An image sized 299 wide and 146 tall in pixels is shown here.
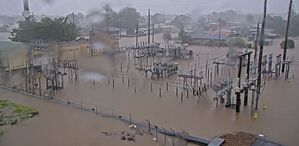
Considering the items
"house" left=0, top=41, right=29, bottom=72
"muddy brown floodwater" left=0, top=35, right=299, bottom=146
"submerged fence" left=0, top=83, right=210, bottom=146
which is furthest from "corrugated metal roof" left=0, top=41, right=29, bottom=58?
"submerged fence" left=0, top=83, right=210, bottom=146

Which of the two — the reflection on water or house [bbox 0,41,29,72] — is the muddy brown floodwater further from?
house [bbox 0,41,29,72]

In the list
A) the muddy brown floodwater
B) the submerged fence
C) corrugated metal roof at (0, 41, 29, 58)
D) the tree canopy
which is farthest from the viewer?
the tree canopy

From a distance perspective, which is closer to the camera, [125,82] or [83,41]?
[125,82]

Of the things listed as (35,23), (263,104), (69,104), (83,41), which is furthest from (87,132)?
(35,23)

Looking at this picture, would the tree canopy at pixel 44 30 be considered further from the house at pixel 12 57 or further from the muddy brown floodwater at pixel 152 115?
the muddy brown floodwater at pixel 152 115

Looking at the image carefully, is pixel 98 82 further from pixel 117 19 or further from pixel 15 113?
pixel 117 19

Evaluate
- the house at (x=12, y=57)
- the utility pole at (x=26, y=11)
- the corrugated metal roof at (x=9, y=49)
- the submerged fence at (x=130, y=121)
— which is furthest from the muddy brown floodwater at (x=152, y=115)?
the utility pole at (x=26, y=11)

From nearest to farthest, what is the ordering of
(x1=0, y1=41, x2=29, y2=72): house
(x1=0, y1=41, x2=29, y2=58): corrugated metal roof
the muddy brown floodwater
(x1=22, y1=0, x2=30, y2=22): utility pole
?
the muddy brown floodwater, (x1=0, y1=41, x2=29, y2=72): house, (x1=0, y1=41, x2=29, y2=58): corrugated metal roof, (x1=22, y1=0, x2=30, y2=22): utility pole
